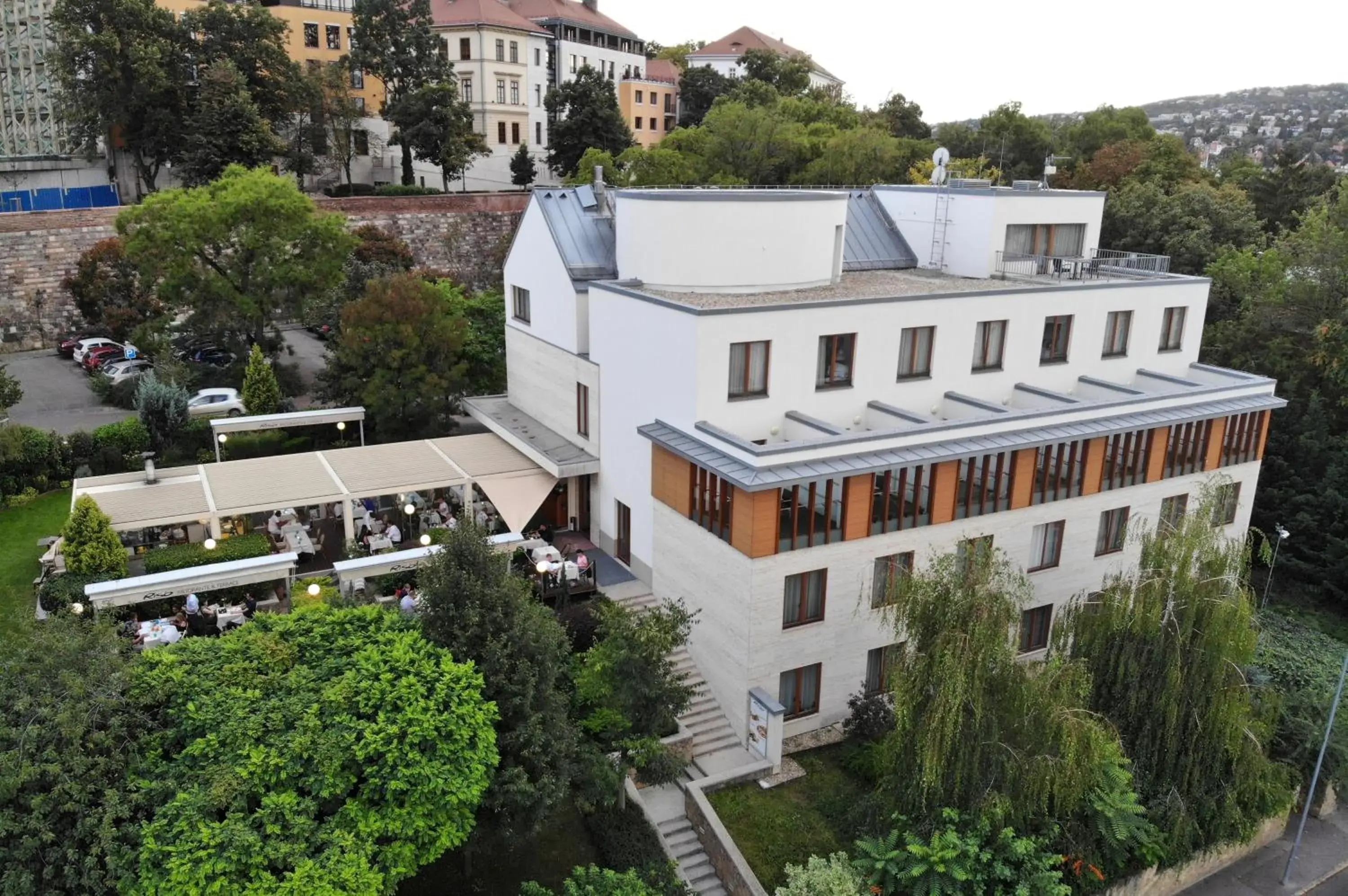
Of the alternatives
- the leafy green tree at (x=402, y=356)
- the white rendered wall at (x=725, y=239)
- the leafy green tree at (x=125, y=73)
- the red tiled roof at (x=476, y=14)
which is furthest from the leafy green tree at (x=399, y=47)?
the white rendered wall at (x=725, y=239)

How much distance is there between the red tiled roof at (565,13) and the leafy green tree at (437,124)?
2305 cm

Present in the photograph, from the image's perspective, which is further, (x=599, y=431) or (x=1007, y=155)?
(x=1007, y=155)

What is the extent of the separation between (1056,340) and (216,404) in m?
30.4

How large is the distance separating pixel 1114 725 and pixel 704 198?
1620 cm

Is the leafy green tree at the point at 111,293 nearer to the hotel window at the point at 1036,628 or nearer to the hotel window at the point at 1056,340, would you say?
the hotel window at the point at 1056,340

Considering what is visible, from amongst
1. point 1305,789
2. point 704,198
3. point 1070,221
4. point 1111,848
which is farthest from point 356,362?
point 1305,789

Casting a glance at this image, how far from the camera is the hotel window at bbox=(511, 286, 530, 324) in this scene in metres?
Answer: 32.2

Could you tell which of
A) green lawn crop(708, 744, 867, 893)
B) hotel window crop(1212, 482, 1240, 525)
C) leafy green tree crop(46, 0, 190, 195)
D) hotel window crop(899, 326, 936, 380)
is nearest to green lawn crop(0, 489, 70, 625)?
green lawn crop(708, 744, 867, 893)

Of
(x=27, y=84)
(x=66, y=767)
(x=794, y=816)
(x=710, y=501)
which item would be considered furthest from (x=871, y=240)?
(x=27, y=84)

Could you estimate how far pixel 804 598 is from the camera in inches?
871

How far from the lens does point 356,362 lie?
112 feet

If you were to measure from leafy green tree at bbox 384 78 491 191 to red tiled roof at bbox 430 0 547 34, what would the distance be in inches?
356

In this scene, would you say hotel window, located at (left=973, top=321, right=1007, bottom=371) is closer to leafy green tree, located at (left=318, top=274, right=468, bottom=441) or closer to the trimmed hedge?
leafy green tree, located at (left=318, top=274, right=468, bottom=441)

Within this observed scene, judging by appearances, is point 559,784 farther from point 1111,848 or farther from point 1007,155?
point 1007,155
